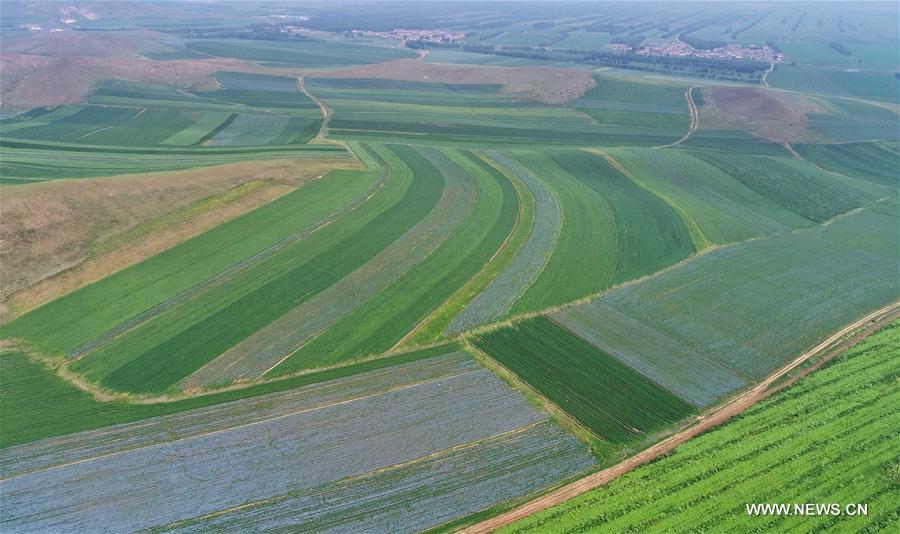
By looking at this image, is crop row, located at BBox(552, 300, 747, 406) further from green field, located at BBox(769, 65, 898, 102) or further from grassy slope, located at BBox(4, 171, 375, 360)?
green field, located at BBox(769, 65, 898, 102)

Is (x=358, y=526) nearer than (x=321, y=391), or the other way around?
(x=358, y=526)

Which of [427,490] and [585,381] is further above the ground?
[585,381]

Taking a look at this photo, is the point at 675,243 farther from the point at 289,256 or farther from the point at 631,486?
the point at 289,256

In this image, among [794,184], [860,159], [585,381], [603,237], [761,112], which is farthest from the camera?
[761,112]

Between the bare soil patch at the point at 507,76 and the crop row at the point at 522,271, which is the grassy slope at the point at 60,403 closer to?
the crop row at the point at 522,271

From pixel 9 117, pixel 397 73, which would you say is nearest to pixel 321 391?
pixel 9 117

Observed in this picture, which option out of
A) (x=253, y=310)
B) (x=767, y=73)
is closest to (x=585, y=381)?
(x=253, y=310)

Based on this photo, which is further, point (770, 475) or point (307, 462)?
point (307, 462)

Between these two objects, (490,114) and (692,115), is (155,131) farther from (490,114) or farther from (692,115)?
(692,115)
